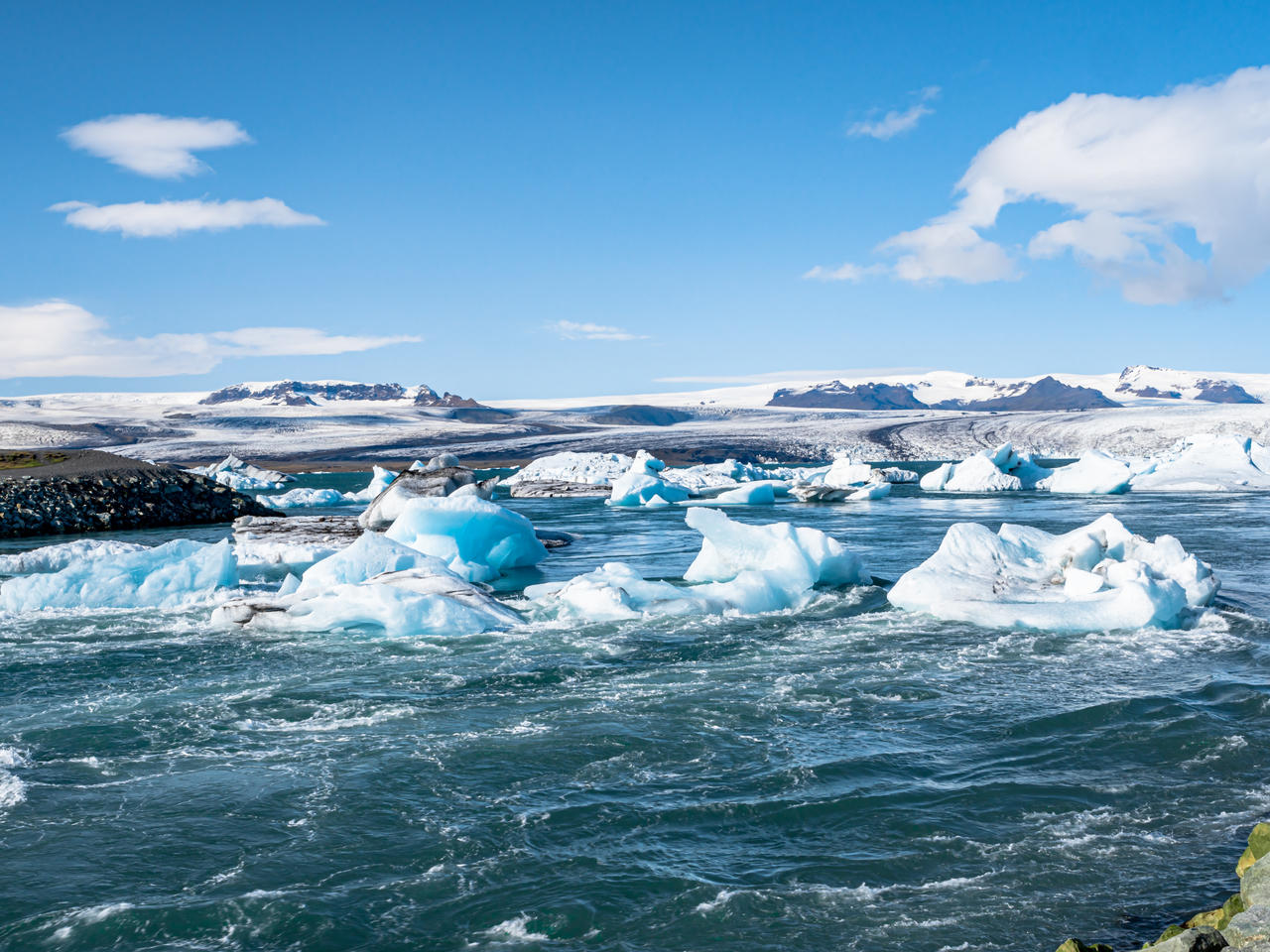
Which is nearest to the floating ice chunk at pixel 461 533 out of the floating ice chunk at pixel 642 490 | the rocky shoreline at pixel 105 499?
the rocky shoreline at pixel 105 499

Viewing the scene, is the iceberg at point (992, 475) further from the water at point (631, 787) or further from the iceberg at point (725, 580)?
the water at point (631, 787)

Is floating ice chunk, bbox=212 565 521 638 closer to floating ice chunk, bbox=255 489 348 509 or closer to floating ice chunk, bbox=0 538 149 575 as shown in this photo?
floating ice chunk, bbox=0 538 149 575

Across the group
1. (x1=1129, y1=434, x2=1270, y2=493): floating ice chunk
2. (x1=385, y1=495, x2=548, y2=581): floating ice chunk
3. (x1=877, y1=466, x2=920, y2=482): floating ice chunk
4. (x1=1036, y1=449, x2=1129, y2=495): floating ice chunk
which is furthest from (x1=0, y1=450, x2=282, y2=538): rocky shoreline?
(x1=1129, y1=434, x2=1270, y2=493): floating ice chunk

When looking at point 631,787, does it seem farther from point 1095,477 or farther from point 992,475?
point 992,475

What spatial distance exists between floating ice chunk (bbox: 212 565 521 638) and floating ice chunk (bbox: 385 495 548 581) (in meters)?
3.03

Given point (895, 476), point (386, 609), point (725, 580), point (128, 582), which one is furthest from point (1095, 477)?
point (128, 582)

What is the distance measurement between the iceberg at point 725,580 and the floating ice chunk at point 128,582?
4428 mm

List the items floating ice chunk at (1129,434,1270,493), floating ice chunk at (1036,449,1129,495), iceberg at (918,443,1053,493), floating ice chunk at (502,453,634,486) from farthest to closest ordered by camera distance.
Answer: floating ice chunk at (502,453,634,486)
iceberg at (918,443,1053,493)
floating ice chunk at (1129,434,1270,493)
floating ice chunk at (1036,449,1129,495)

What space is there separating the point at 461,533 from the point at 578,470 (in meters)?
28.7

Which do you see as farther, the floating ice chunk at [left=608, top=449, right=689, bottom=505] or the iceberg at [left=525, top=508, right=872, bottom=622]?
the floating ice chunk at [left=608, top=449, right=689, bottom=505]

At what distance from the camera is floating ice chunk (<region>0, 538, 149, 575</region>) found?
15.5m

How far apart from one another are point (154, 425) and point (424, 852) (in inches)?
4813

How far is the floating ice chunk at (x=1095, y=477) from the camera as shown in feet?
101

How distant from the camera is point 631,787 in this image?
223 inches
